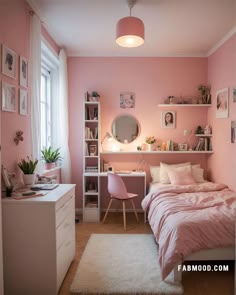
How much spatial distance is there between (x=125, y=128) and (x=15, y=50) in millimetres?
2507

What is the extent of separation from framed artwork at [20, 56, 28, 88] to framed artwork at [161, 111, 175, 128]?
262 cm

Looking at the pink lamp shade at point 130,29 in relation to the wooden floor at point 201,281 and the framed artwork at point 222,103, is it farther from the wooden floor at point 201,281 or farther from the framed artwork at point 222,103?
the wooden floor at point 201,281

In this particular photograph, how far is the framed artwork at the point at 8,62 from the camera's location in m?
2.35

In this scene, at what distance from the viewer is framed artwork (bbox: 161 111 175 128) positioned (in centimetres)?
474

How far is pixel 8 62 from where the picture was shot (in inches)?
95.9

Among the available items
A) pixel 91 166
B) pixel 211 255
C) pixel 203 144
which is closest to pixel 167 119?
pixel 203 144

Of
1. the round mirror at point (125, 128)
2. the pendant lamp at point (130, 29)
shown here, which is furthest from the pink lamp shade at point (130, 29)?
the round mirror at point (125, 128)

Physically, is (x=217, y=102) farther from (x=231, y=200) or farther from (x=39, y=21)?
(x=39, y=21)

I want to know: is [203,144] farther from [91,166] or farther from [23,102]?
[23,102]

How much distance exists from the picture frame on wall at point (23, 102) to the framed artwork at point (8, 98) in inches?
6.2

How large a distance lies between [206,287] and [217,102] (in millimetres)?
2875

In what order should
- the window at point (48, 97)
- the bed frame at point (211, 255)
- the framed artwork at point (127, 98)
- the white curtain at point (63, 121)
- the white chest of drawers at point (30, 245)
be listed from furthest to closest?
the framed artwork at point (127, 98), the white curtain at point (63, 121), the window at point (48, 97), the bed frame at point (211, 255), the white chest of drawers at point (30, 245)

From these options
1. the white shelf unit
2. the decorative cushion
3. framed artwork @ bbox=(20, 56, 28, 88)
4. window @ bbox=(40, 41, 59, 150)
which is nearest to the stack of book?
the decorative cushion

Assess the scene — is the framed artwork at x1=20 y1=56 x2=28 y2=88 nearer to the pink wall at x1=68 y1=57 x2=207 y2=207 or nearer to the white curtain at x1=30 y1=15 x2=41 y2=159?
the white curtain at x1=30 y1=15 x2=41 y2=159
